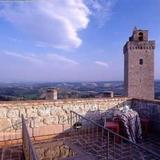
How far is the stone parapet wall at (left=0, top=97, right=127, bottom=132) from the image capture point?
639 cm

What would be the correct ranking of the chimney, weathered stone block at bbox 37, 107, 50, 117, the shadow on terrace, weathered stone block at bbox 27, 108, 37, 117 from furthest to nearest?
the chimney < weathered stone block at bbox 37, 107, 50, 117 < weathered stone block at bbox 27, 108, 37, 117 < the shadow on terrace

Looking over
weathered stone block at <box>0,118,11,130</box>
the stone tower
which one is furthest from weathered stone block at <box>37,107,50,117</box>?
the stone tower

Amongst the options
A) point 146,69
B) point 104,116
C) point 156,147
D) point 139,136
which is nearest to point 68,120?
point 104,116

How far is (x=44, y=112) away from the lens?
6918 millimetres

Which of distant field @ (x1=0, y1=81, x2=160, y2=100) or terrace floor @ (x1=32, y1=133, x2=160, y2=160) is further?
distant field @ (x1=0, y1=81, x2=160, y2=100)

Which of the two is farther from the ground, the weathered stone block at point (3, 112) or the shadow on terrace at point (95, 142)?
the weathered stone block at point (3, 112)

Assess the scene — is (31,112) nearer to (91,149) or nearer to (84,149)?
(84,149)

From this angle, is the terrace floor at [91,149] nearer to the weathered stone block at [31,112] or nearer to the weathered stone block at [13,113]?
the weathered stone block at [31,112]

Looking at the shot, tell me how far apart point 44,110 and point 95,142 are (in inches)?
74.8

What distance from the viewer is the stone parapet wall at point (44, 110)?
21.0 feet

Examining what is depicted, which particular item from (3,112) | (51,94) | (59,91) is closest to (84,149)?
(3,112)

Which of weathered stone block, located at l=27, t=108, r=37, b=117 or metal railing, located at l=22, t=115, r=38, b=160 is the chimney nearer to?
weathered stone block, located at l=27, t=108, r=37, b=117

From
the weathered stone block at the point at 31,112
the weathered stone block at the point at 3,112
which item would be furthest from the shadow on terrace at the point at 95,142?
the weathered stone block at the point at 3,112

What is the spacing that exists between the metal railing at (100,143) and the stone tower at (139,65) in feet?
81.2
